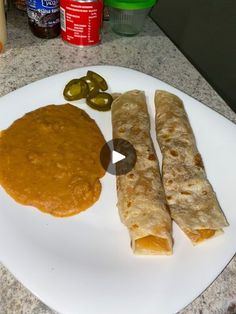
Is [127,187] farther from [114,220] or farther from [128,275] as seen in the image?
[128,275]

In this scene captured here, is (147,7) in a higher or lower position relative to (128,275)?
higher

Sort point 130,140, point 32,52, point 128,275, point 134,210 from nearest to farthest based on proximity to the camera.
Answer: point 128,275, point 134,210, point 130,140, point 32,52

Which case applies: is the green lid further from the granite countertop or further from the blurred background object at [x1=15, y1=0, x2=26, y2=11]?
the blurred background object at [x1=15, y1=0, x2=26, y2=11]

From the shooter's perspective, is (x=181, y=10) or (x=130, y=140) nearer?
(x=130, y=140)

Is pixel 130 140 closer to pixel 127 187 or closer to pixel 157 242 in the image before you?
pixel 127 187

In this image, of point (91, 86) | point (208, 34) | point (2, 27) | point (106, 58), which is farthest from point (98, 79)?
point (208, 34)

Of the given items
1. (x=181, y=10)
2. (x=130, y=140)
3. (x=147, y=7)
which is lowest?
(x=181, y=10)

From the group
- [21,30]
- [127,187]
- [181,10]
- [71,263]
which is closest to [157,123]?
[127,187]

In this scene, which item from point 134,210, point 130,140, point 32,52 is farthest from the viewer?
point 32,52
